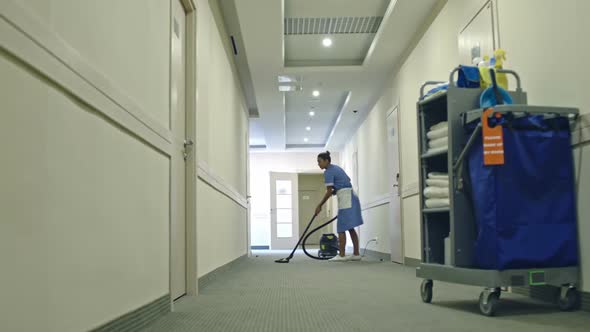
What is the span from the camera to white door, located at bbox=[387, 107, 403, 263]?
705cm

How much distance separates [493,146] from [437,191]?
61 cm

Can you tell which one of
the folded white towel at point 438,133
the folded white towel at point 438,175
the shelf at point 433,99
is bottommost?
the folded white towel at point 438,175

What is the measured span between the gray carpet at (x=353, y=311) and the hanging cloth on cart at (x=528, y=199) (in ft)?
0.91

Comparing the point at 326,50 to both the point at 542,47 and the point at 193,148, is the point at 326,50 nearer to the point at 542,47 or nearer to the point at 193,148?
the point at 193,148

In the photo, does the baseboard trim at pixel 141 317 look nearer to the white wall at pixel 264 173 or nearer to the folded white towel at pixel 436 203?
the folded white towel at pixel 436 203

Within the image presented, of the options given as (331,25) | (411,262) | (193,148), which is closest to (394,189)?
(411,262)

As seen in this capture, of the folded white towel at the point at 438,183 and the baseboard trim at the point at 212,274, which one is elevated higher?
the folded white towel at the point at 438,183

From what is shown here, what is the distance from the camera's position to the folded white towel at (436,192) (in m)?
3.02

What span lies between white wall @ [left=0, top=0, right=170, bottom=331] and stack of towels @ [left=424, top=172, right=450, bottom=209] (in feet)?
5.03

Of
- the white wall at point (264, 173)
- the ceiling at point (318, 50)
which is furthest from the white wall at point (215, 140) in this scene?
the white wall at point (264, 173)

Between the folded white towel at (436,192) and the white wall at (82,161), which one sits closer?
the white wall at (82,161)

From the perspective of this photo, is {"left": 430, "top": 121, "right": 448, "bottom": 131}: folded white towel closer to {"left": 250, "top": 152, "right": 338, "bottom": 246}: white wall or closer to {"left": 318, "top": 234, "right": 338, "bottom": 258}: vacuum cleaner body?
{"left": 318, "top": 234, "right": 338, "bottom": 258}: vacuum cleaner body

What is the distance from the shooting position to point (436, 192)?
3.07 meters

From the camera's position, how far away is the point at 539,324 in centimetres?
223
